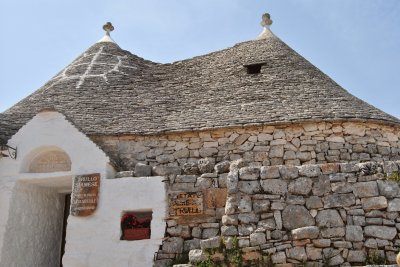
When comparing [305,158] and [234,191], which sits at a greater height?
[305,158]

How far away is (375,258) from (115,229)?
432 cm

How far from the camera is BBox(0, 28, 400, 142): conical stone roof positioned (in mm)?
9242

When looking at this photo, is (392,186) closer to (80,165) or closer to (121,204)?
(121,204)

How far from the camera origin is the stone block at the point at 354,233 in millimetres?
5988

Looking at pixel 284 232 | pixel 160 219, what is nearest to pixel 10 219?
pixel 160 219

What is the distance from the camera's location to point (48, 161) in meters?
9.10

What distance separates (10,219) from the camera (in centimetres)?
847

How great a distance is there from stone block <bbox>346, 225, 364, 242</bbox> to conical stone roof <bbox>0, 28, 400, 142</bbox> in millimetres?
3045

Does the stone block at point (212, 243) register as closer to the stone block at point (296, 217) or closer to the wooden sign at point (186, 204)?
the stone block at point (296, 217)

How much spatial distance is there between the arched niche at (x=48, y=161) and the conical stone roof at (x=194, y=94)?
770 mm

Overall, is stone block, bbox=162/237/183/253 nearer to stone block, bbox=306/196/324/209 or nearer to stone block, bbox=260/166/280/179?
stone block, bbox=260/166/280/179

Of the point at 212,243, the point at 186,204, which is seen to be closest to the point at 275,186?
the point at 212,243

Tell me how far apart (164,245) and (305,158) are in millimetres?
3273

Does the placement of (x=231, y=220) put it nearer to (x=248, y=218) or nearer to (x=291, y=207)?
(x=248, y=218)
